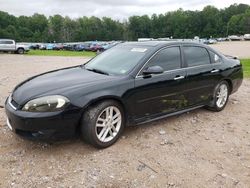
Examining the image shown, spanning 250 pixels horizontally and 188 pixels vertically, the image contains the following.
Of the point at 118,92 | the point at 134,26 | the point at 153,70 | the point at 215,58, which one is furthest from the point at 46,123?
the point at 134,26

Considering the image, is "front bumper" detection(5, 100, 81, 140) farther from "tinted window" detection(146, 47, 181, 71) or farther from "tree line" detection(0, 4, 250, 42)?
"tree line" detection(0, 4, 250, 42)

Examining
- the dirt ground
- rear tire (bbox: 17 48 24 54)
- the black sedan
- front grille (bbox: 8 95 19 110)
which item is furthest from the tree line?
the dirt ground

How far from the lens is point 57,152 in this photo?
4.14m

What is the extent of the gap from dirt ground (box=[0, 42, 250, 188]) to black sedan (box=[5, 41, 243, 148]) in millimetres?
296

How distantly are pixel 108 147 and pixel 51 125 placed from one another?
930 millimetres

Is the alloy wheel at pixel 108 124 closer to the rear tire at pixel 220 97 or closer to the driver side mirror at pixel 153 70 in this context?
the driver side mirror at pixel 153 70

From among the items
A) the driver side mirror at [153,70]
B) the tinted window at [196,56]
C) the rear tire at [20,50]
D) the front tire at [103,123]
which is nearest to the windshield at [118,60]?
the driver side mirror at [153,70]

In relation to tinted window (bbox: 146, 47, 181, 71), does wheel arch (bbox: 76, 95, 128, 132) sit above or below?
below

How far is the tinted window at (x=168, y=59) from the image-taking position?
4.92 metres

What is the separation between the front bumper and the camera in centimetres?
379

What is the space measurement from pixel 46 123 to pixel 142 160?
134 cm

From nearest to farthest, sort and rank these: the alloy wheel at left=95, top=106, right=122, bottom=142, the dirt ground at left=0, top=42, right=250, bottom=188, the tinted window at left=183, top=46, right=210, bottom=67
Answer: the dirt ground at left=0, top=42, right=250, bottom=188 → the alloy wheel at left=95, top=106, right=122, bottom=142 → the tinted window at left=183, top=46, right=210, bottom=67

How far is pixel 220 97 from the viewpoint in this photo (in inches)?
244

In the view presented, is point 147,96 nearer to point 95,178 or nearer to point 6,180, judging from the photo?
point 95,178
